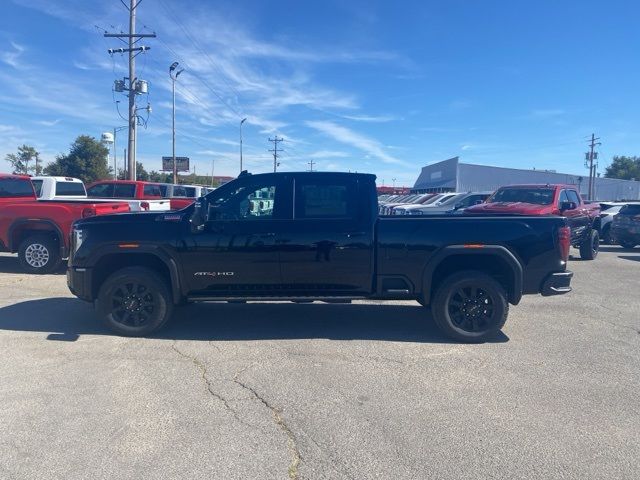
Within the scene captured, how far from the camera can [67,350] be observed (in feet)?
18.8

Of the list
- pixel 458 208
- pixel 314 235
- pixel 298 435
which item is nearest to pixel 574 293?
pixel 314 235

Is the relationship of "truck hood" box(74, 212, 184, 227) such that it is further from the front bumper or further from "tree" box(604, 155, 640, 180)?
"tree" box(604, 155, 640, 180)

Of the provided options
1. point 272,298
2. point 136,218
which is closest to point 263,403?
point 272,298

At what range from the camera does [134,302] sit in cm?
620

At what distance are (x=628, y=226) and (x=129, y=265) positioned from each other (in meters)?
15.6

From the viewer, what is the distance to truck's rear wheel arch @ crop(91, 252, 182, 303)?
616 centimetres

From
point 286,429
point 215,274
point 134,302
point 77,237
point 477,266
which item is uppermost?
point 77,237

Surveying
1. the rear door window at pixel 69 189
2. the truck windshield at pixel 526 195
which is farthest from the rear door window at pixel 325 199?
the rear door window at pixel 69 189

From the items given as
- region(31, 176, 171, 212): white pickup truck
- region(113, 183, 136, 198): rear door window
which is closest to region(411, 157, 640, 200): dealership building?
region(113, 183, 136, 198): rear door window

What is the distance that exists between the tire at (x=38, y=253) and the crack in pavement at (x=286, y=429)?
277 inches

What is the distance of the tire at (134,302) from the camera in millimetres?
6117

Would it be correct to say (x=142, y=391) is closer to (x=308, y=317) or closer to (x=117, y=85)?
(x=308, y=317)

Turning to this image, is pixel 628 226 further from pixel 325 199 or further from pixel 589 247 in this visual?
pixel 325 199

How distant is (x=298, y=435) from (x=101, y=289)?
3439mm
